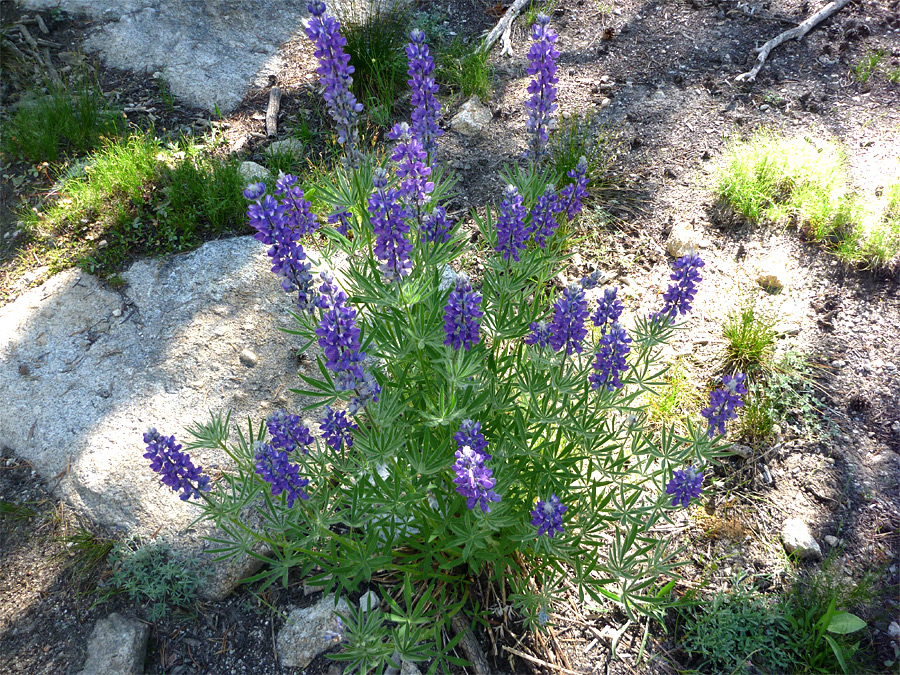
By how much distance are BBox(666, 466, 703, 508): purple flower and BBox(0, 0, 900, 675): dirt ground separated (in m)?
0.95

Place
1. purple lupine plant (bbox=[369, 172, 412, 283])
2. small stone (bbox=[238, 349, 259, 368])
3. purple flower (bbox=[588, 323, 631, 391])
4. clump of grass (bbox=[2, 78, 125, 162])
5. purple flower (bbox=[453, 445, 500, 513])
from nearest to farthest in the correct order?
purple flower (bbox=[453, 445, 500, 513]), purple lupine plant (bbox=[369, 172, 412, 283]), purple flower (bbox=[588, 323, 631, 391]), small stone (bbox=[238, 349, 259, 368]), clump of grass (bbox=[2, 78, 125, 162])

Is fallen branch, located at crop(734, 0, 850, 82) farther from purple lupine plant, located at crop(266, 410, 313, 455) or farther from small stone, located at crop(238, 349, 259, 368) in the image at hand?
purple lupine plant, located at crop(266, 410, 313, 455)

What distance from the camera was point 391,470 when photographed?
2574 mm

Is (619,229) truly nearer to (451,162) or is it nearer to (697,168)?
(697,168)

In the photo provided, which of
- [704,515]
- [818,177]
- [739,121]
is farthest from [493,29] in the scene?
[704,515]

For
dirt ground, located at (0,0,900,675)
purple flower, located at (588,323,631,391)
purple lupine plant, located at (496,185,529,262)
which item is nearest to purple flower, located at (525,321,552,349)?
purple flower, located at (588,323,631,391)

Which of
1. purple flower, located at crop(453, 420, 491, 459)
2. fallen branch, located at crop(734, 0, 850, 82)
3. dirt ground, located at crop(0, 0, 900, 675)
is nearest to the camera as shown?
purple flower, located at crop(453, 420, 491, 459)

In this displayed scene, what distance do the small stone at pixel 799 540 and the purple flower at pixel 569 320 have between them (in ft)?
5.84

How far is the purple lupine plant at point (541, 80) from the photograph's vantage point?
2650 millimetres

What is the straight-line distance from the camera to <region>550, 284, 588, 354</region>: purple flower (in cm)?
242

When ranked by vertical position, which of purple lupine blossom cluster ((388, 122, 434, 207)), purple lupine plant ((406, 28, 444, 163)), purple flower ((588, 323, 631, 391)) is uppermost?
purple lupine plant ((406, 28, 444, 163))

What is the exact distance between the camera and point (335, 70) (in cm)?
241

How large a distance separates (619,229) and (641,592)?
2.75 metres

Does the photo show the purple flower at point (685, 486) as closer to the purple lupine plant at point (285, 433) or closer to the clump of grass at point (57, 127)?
the purple lupine plant at point (285, 433)
